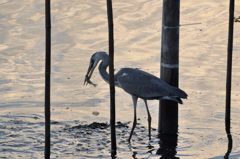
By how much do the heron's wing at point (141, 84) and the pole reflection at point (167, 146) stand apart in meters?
0.72

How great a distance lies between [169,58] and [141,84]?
0.85m

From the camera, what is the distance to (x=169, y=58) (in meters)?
9.98

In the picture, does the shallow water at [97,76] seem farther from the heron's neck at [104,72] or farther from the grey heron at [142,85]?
the heron's neck at [104,72]

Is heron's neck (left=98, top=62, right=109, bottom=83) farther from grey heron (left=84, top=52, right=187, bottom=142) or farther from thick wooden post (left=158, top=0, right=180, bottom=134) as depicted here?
thick wooden post (left=158, top=0, right=180, bottom=134)

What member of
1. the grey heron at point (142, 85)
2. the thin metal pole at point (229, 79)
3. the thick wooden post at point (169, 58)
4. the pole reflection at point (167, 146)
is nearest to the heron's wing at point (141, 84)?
the grey heron at point (142, 85)

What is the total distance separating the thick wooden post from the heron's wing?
185mm

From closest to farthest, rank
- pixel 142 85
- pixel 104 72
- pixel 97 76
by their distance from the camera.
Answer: pixel 142 85 < pixel 104 72 < pixel 97 76

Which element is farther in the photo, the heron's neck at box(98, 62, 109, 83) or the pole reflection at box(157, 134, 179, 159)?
the heron's neck at box(98, 62, 109, 83)

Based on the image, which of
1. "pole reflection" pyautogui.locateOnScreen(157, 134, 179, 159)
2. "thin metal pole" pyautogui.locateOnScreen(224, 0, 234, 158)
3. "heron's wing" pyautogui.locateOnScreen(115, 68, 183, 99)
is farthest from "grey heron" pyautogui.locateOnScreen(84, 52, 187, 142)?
"thin metal pole" pyautogui.locateOnScreen(224, 0, 234, 158)

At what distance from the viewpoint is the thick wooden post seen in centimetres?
982

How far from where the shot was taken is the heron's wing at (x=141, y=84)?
33.3 feet

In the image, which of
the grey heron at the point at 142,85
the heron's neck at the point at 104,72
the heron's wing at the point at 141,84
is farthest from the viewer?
the heron's neck at the point at 104,72

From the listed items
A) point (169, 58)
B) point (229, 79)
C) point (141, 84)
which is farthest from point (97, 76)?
point (229, 79)

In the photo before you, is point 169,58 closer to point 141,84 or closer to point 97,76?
point 141,84
